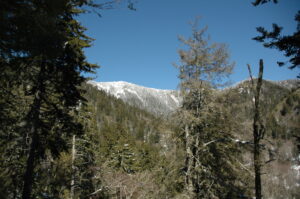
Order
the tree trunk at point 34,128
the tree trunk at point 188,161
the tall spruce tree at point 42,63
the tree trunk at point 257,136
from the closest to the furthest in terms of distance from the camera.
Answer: the tall spruce tree at point 42,63 < the tree trunk at point 257,136 < the tree trunk at point 34,128 < the tree trunk at point 188,161

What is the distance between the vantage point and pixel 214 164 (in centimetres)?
1000

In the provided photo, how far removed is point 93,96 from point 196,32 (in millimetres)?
123665

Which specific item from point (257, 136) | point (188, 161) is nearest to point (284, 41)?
point (257, 136)

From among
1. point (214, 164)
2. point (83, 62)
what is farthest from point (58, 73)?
point (214, 164)

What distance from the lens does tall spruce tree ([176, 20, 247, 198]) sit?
912 centimetres

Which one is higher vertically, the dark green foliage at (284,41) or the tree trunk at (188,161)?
the dark green foliage at (284,41)

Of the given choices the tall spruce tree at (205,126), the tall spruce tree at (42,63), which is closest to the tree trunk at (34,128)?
the tall spruce tree at (42,63)

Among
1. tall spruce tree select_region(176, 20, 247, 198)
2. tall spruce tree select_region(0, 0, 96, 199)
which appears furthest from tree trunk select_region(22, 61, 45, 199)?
tall spruce tree select_region(176, 20, 247, 198)

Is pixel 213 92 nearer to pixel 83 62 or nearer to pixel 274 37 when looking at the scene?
pixel 274 37

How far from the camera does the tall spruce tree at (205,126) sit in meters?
9.12

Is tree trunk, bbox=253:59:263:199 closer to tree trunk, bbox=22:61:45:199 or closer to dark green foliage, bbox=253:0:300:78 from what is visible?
dark green foliage, bbox=253:0:300:78

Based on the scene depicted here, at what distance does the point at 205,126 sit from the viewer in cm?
958

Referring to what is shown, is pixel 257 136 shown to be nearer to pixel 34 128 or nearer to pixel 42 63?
pixel 34 128

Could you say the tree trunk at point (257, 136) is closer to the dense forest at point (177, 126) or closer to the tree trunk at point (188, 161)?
the dense forest at point (177, 126)
